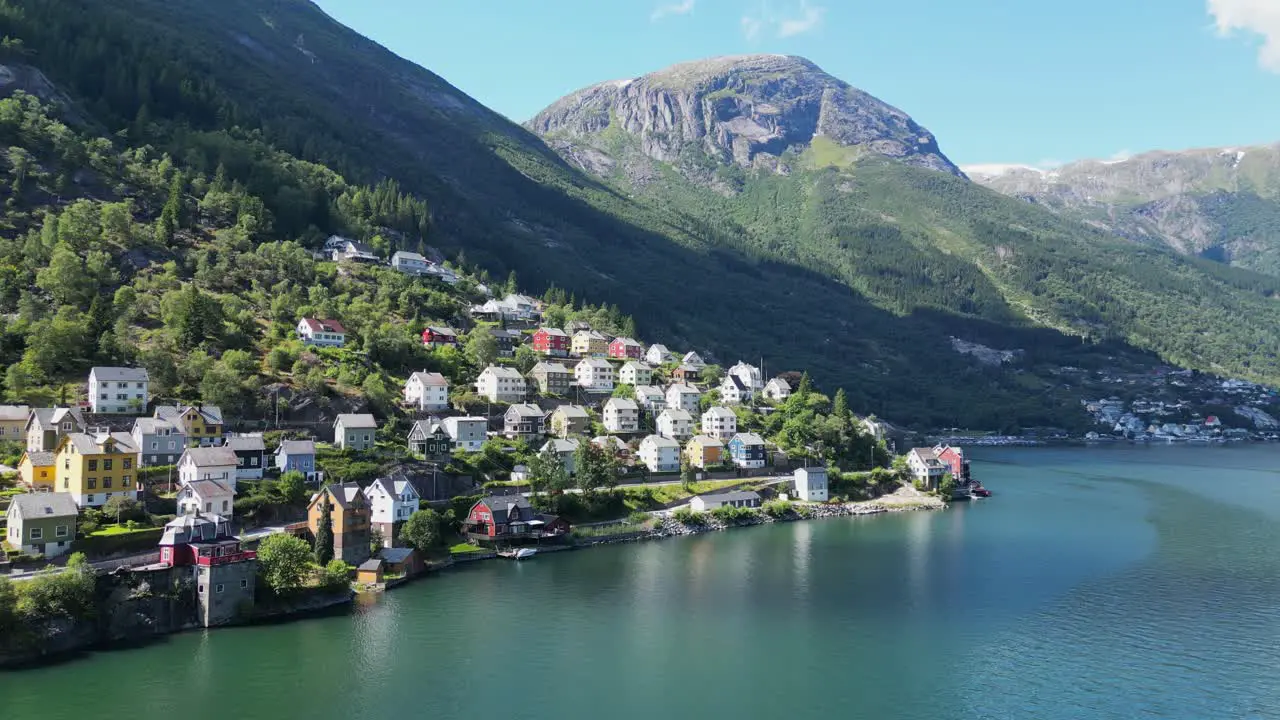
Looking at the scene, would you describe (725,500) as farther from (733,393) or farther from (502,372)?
(733,393)

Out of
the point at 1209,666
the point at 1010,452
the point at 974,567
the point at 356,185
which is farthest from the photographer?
the point at 1010,452

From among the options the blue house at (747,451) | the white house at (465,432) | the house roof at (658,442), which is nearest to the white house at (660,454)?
the house roof at (658,442)

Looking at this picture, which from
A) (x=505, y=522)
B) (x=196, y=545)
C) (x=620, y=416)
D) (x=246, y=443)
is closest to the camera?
(x=196, y=545)

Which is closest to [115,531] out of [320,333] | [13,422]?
[13,422]

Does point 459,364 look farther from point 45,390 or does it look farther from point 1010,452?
point 1010,452

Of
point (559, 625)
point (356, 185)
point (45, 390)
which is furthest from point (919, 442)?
point (45, 390)

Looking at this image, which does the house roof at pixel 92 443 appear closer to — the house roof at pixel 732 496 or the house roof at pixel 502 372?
the house roof at pixel 502 372
